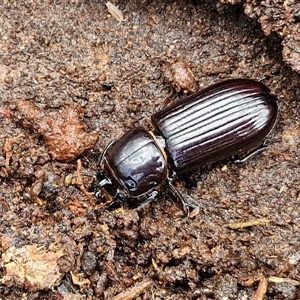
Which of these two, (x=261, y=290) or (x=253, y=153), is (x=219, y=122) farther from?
(x=261, y=290)

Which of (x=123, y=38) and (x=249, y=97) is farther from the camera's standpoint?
(x=123, y=38)

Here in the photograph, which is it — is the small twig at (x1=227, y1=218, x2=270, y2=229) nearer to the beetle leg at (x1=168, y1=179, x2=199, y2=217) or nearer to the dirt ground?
the dirt ground

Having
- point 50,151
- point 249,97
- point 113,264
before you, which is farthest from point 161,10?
point 113,264

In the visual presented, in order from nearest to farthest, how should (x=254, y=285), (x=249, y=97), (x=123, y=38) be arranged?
(x=254, y=285) → (x=249, y=97) → (x=123, y=38)

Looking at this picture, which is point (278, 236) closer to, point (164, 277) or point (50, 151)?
point (164, 277)

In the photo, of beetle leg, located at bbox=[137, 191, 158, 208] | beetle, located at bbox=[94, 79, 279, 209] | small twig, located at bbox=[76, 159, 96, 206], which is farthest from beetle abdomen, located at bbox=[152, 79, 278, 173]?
small twig, located at bbox=[76, 159, 96, 206]

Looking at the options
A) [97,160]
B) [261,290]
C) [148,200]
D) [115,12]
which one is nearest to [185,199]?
[148,200]

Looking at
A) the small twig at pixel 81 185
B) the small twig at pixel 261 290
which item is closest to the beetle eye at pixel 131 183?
the small twig at pixel 81 185
